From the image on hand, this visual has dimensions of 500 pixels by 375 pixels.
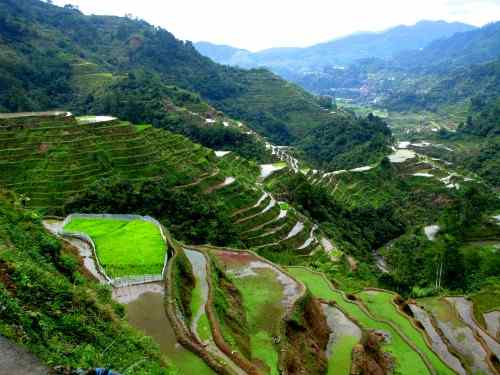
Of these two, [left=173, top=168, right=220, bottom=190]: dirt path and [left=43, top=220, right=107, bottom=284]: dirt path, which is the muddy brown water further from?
[left=173, top=168, right=220, bottom=190]: dirt path

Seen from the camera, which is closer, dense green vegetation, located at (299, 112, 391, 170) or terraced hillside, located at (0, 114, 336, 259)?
terraced hillside, located at (0, 114, 336, 259)

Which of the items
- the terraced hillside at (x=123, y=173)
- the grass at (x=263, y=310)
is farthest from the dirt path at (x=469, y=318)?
the terraced hillside at (x=123, y=173)

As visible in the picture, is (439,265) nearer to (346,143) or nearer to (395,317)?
(395,317)

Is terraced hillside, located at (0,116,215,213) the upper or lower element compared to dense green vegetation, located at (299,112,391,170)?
upper

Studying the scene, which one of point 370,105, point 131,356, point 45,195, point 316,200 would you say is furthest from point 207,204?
point 370,105

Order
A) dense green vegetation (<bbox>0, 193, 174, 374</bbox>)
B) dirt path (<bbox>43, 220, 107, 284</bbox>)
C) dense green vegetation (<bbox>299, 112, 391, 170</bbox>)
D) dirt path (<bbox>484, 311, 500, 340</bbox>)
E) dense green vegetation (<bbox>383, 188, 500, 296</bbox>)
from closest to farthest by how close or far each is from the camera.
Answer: dense green vegetation (<bbox>0, 193, 174, 374</bbox>)
dirt path (<bbox>43, 220, 107, 284</bbox>)
dirt path (<bbox>484, 311, 500, 340</bbox>)
dense green vegetation (<bbox>383, 188, 500, 296</bbox>)
dense green vegetation (<bbox>299, 112, 391, 170</bbox>)

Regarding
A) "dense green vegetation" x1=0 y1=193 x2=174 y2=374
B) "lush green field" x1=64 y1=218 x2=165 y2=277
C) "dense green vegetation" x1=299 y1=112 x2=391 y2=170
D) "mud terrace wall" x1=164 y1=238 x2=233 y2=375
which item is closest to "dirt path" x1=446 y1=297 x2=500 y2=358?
"mud terrace wall" x1=164 y1=238 x2=233 y2=375

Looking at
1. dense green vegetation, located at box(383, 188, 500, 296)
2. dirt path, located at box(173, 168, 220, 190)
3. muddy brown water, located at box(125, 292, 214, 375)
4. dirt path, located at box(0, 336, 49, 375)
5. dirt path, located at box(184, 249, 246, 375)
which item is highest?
dirt path, located at box(0, 336, 49, 375)

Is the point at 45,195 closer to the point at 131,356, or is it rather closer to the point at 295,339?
the point at 295,339
